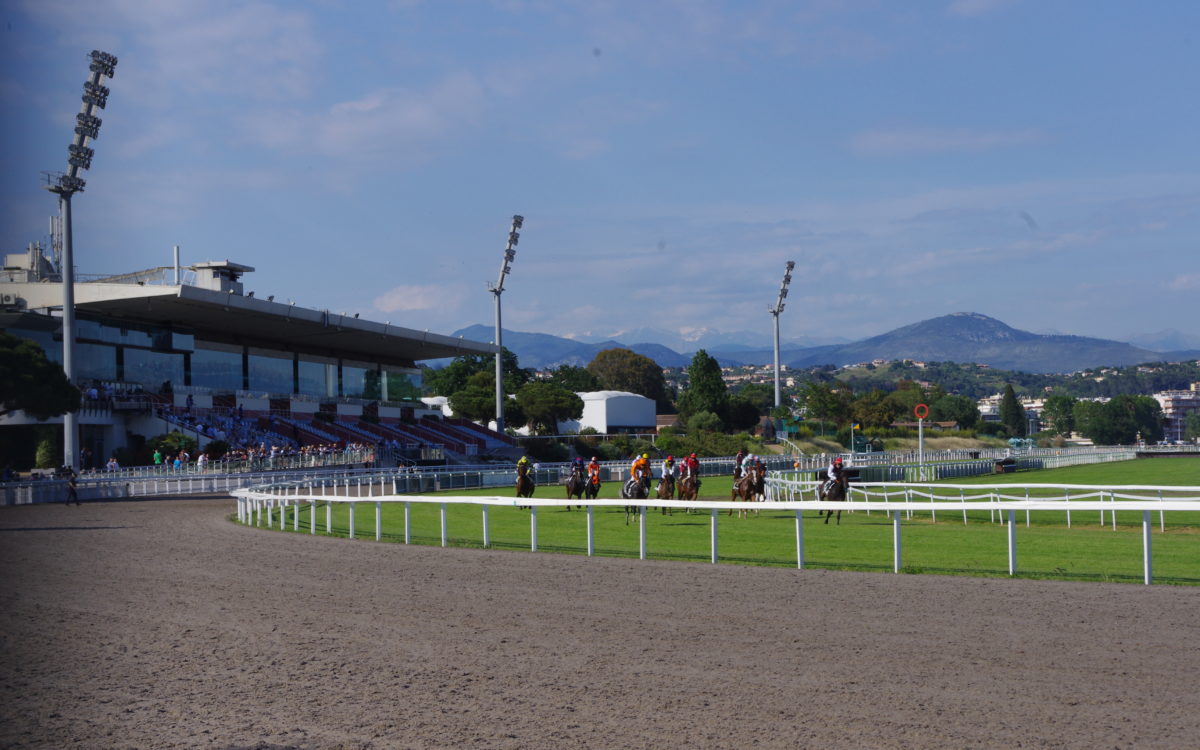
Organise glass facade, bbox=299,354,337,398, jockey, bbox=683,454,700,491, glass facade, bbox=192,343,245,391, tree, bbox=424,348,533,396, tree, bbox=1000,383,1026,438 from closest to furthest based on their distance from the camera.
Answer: jockey, bbox=683,454,700,491
glass facade, bbox=192,343,245,391
glass facade, bbox=299,354,337,398
tree, bbox=424,348,533,396
tree, bbox=1000,383,1026,438

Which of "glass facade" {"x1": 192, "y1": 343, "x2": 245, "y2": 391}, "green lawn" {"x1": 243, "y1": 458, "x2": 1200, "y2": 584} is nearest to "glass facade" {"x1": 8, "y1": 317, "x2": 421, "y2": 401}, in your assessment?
"glass facade" {"x1": 192, "y1": 343, "x2": 245, "y2": 391}

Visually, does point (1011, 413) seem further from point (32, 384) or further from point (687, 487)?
point (32, 384)

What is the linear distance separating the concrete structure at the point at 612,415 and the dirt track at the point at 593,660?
76.4 meters

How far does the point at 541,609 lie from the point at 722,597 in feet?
6.00

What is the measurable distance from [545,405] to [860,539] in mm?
64754

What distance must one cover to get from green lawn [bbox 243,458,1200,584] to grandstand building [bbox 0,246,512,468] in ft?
76.9

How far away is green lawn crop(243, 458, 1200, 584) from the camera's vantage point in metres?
13.8

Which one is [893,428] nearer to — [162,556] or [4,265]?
[4,265]

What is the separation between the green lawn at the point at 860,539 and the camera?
13836 mm

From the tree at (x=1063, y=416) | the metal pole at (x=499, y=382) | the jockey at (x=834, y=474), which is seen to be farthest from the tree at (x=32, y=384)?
the tree at (x=1063, y=416)

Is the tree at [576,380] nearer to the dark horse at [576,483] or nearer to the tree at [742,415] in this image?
the tree at [742,415]

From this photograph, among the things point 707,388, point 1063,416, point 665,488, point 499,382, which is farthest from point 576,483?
point 1063,416

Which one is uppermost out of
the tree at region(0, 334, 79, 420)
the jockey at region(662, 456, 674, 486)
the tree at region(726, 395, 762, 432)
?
the tree at region(0, 334, 79, 420)

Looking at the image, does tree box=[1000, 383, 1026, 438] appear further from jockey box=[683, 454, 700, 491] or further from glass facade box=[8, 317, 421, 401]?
jockey box=[683, 454, 700, 491]
